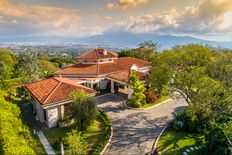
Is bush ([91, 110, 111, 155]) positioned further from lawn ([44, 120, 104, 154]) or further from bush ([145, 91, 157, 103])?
bush ([145, 91, 157, 103])

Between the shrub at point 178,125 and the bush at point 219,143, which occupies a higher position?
the bush at point 219,143

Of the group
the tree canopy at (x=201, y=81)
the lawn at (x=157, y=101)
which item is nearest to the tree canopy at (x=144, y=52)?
the lawn at (x=157, y=101)

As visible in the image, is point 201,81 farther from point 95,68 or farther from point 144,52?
point 144,52

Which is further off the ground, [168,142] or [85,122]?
[85,122]

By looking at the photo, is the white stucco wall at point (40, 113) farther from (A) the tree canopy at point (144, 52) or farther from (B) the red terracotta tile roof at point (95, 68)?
(A) the tree canopy at point (144, 52)

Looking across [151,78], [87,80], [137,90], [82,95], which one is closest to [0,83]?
[87,80]

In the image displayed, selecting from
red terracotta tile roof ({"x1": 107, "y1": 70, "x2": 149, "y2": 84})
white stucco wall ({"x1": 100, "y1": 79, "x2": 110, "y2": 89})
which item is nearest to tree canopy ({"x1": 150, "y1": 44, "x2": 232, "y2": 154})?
red terracotta tile roof ({"x1": 107, "y1": 70, "x2": 149, "y2": 84})

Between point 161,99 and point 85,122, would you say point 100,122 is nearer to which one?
point 85,122
